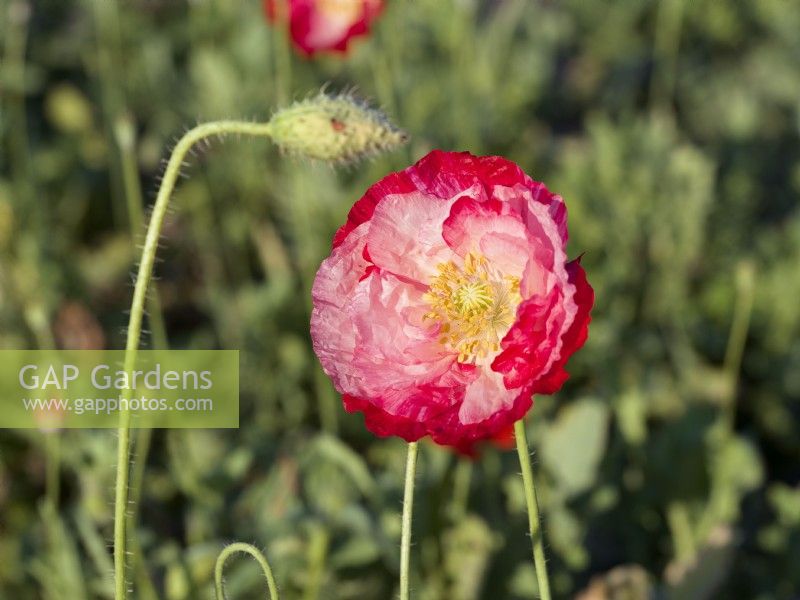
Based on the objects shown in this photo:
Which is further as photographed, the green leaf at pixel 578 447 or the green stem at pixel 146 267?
the green leaf at pixel 578 447

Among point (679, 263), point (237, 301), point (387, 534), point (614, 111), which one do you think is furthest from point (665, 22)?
point (387, 534)

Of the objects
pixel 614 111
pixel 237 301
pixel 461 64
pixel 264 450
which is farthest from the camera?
pixel 614 111

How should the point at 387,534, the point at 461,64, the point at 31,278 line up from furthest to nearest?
the point at 461,64 < the point at 31,278 < the point at 387,534

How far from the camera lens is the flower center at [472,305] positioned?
111 centimetres

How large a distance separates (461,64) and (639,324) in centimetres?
94

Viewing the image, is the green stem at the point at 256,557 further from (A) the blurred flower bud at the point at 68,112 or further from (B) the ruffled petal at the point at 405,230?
(A) the blurred flower bud at the point at 68,112

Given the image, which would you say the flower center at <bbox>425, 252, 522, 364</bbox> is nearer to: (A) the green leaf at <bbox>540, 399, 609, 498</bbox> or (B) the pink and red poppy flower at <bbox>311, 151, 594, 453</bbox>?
(B) the pink and red poppy flower at <bbox>311, 151, 594, 453</bbox>

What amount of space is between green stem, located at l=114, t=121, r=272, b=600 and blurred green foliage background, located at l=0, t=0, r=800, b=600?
28 centimetres

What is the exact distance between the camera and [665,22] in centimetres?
378

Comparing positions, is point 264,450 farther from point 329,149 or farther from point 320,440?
point 329,149

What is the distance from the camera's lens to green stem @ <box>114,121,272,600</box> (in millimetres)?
986

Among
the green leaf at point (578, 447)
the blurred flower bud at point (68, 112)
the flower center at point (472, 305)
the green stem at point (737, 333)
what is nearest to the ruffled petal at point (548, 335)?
the flower center at point (472, 305)

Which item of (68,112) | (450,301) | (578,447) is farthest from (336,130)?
(68,112)

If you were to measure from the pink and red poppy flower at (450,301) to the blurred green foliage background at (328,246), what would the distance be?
8.1 inches
